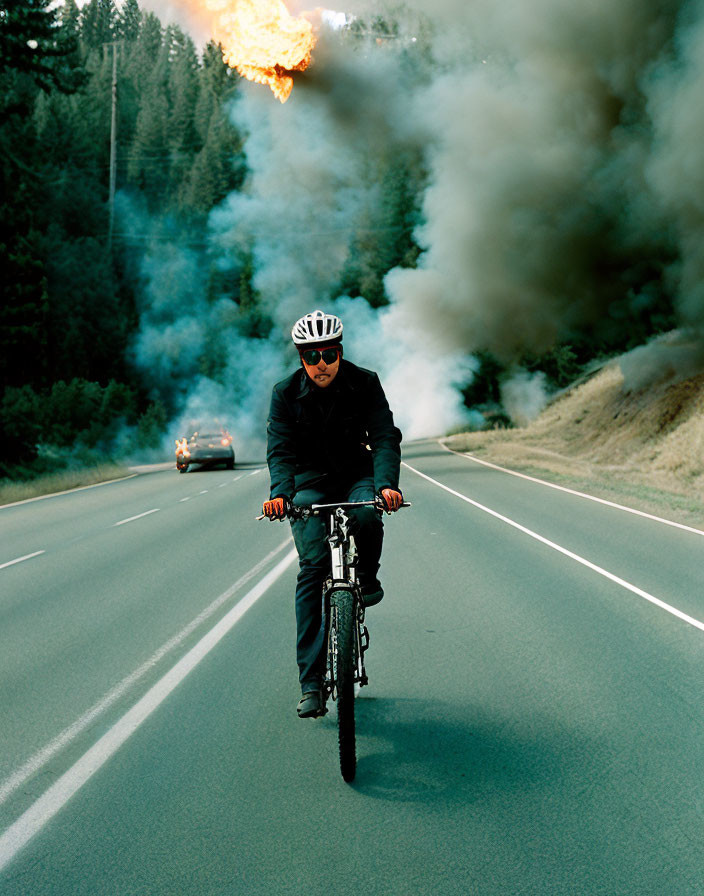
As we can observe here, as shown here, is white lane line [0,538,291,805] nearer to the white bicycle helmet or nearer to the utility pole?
the white bicycle helmet

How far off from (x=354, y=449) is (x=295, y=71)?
17.4m

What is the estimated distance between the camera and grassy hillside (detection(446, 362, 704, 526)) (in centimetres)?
1842

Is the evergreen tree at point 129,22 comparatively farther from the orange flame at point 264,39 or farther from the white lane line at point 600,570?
the white lane line at point 600,570

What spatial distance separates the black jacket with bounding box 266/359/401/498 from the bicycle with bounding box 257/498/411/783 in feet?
0.75

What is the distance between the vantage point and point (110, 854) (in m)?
3.22

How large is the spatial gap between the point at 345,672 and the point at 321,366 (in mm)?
1485

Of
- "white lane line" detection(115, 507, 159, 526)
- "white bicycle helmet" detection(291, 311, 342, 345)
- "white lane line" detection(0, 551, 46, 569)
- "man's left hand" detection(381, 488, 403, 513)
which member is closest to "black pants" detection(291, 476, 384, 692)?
"man's left hand" detection(381, 488, 403, 513)

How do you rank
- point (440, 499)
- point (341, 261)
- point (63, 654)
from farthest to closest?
1. point (341, 261)
2. point (440, 499)
3. point (63, 654)

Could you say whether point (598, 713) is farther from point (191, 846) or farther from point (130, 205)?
point (130, 205)

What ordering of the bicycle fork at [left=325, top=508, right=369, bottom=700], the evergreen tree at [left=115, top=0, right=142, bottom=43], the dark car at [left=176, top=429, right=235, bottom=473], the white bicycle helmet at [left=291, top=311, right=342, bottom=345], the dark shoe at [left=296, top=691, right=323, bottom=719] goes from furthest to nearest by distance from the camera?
the evergreen tree at [left=115, top=0, right=142, bottom=43], the dark car at [left=176, top=429, right=235, bottom=473], the white bicycle helmet at [left=291, top=311, right=342, bottom=345], the dark shoe at [left=296, top=691, right=323, bottom=719], the bicycle fork at [left=325, top=508, right=369, bottom=700]

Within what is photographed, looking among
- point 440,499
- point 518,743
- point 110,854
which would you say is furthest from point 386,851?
point 440,499

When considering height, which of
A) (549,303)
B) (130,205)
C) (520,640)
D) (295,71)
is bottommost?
(520,640)

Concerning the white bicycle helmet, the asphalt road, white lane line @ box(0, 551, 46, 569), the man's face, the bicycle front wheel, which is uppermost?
the white bicycle helmet

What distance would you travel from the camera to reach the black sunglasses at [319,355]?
178 inches
